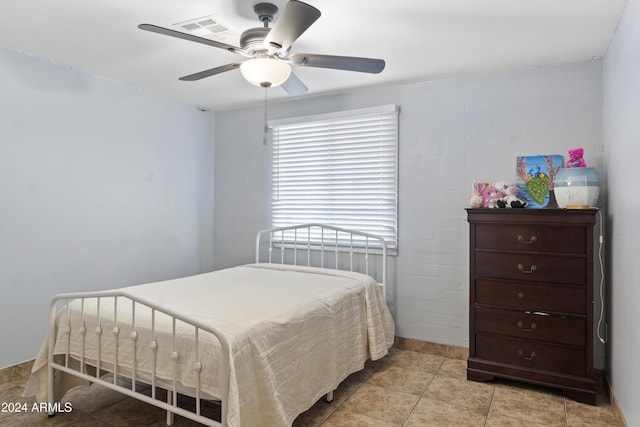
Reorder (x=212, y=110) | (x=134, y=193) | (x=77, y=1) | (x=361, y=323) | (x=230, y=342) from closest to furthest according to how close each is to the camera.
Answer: (x=230, y=342) < (x=77, y=1) < (x=361, y=323) < (x=134, y=193) < (x=212, y=110)

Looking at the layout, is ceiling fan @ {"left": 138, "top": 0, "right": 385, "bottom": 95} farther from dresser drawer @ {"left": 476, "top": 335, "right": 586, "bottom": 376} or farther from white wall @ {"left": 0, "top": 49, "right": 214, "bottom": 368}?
dresser drawer @ {"left": 476, "top": 335, "right": 586, "bottom": 376}

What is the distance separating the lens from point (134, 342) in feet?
6.34

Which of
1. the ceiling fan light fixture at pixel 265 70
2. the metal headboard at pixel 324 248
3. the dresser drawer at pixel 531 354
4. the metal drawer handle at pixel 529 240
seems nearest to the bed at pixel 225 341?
the metal headboard at pixel 324 248

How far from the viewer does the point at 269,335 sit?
1917 millimetres

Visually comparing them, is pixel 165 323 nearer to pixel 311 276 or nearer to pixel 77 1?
pixel 311 276

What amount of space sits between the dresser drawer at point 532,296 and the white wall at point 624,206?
0.68ft

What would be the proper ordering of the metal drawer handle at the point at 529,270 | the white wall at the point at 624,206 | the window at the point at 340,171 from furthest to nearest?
1. the window at the point at 340,171
2. the metal drawer handle at the point at 529,270
3. the white wall at the point at 624,206

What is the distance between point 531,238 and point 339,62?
65.1 inches

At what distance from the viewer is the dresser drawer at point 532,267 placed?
2525mm

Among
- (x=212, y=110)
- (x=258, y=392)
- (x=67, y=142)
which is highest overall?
(x=212, y=110)

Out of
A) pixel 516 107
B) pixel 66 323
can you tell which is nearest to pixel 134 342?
pixel 66 323

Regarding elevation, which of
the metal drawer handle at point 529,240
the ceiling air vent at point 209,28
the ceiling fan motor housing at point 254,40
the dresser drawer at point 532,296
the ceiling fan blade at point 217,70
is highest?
the ceiling air vent at point 209,28

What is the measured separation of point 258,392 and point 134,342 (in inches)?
25.2

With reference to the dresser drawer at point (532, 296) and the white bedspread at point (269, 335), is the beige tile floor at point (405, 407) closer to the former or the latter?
the white bedspread at point (269, 335)
